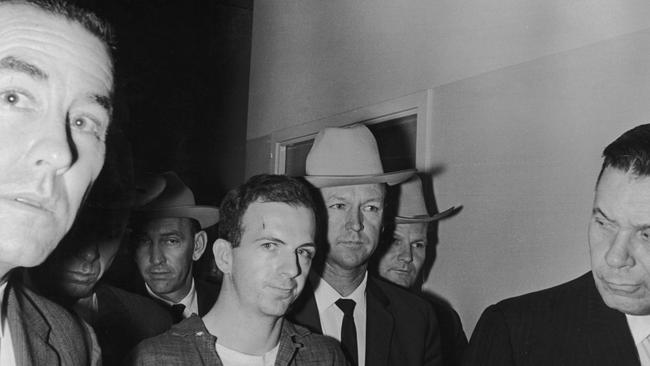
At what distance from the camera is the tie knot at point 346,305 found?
5.87 feet

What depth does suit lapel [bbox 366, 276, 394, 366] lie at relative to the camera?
175cm

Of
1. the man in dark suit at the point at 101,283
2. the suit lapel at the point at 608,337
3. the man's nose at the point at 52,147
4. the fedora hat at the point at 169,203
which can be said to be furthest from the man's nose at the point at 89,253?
the suit lapel at the point at 608,337

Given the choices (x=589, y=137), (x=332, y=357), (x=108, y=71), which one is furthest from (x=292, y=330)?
(x=589, y=137)

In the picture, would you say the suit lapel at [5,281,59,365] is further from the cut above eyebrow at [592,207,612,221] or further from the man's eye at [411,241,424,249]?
the man's eye at [411,241,424,249]

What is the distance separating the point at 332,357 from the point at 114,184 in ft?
3.40

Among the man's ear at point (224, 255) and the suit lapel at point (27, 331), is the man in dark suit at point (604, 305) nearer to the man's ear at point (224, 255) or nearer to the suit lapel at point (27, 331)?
the man's ear at point (224, 255)

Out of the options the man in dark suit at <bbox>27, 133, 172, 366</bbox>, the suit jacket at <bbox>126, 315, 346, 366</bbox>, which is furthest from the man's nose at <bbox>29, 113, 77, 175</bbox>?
the man in dark suit at <bbox>27, 133, 172, 366</bbox>

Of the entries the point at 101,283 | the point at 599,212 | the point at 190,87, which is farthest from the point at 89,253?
the point at 190,87

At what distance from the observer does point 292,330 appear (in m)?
1.49

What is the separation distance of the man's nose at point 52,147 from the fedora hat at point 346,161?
1.15 m

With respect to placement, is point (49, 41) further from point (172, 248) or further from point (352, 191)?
point (172, 248)

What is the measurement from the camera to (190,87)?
343 cm

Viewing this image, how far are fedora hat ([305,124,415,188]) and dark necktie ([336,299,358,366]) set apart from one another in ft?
1.23

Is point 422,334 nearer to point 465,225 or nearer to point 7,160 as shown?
point 465,225
